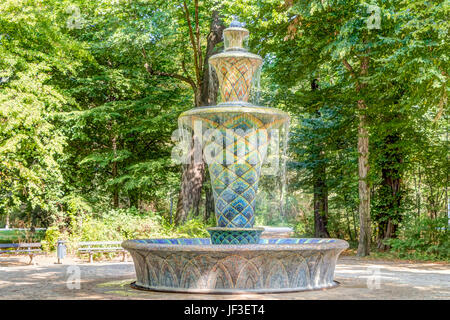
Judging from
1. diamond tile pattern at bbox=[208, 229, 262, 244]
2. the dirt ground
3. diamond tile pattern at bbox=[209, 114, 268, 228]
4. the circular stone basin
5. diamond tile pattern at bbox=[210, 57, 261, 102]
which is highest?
diamond tile pattern at bbox=[210, 57, 261, 102]

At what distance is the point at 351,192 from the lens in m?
21.3

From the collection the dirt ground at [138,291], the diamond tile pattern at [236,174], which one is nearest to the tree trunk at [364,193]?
the dirt ground at [138,291]

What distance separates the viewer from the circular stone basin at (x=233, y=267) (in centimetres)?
697

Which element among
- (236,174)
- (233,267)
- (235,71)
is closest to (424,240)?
(236,174)

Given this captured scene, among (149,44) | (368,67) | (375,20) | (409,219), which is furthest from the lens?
(149,44)

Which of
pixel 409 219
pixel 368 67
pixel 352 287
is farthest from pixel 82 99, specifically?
pixel 352 287

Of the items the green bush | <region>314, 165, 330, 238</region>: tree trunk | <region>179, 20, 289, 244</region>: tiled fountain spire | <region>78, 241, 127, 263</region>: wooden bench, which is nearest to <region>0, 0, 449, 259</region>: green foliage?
the green bush

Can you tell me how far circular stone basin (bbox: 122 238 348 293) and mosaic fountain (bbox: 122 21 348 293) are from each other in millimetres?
14

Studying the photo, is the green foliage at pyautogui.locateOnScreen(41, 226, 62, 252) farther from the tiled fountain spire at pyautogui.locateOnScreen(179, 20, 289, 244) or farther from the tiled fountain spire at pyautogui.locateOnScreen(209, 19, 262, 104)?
the tiled fountain spire at pyautogui.locateOnScreen(209, 19, 262, 104)

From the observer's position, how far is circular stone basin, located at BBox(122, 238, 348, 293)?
275 inches

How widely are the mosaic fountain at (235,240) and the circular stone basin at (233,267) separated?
0.04ft

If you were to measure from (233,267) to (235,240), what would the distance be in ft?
5.53

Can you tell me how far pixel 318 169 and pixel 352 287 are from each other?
45.5 ft
